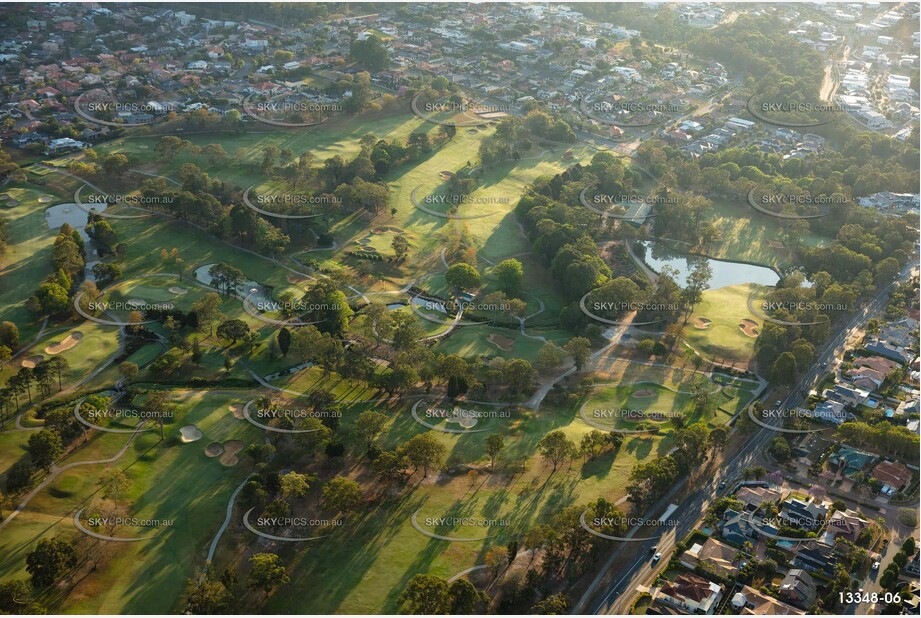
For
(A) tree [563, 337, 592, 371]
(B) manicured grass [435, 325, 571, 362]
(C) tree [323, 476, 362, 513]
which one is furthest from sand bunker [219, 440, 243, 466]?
(A) tree [563, 337, 592, 371]

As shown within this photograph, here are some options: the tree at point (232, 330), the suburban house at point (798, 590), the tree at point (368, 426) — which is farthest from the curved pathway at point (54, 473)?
the suburban house at point (798, 590)

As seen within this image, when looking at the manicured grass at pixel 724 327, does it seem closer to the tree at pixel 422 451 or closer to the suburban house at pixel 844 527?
the suburban house at pixel 844 527

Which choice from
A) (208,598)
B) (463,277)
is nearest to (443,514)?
(208,598)

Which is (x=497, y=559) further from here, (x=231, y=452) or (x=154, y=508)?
(x=154, y=508)

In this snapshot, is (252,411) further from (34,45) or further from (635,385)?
(34,45)

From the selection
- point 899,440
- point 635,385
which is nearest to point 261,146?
point 635,385

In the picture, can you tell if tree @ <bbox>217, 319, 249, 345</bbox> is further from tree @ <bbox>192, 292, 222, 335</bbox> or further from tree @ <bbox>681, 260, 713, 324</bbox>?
tree @ <bbox>681, 260, 713, 324</bbox>

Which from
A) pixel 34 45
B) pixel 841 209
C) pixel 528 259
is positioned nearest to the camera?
pixel 528 259
